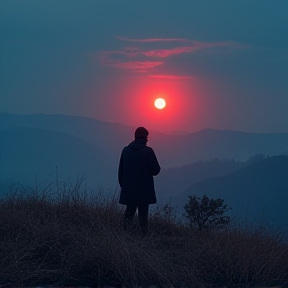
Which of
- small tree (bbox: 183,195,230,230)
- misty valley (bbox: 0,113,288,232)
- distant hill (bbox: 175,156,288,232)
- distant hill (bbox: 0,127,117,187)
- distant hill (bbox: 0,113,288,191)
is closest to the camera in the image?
small tree (bbox: 183,195,230,230)

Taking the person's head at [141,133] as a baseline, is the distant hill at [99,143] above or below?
below

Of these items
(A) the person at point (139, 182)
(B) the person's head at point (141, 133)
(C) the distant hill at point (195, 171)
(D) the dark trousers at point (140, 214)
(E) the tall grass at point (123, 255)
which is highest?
(B) the person's head at point (141, 133)

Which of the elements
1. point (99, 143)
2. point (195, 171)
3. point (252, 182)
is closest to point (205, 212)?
point (252, 182)

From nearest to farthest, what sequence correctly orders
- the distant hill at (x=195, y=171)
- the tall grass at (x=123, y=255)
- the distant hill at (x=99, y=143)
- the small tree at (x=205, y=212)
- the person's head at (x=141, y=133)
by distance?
the tall grass at (x=123, y=255), the person's head at (x=141, y=133), the small tree at (x=205, y=212), the distant hill at (x=195, y=171), the distant hill at (x=99, y=143)

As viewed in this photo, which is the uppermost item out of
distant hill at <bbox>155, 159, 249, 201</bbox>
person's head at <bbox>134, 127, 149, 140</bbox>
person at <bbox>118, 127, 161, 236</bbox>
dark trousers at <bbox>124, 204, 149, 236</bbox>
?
person's head at <bbox>134, 127, 149, 140</bbox>

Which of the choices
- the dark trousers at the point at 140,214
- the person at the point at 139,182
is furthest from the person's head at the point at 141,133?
the dark trousers at the point at 140,214

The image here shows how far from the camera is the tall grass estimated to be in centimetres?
802

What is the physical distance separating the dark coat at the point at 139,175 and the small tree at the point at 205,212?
1.68 metres

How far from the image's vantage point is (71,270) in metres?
8.28

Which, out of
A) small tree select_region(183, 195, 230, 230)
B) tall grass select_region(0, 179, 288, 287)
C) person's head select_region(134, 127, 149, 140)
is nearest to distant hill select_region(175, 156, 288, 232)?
small tree select_region(183, 195, 230, 230)

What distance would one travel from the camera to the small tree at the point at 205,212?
12091mm

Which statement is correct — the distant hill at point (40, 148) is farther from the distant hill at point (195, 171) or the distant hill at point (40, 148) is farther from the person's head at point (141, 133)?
the person's head at point (141, 133)

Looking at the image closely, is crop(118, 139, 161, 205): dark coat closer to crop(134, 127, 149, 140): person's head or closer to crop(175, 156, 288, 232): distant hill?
crop(134, 127, 149, 140): person's head

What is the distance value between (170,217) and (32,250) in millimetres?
3656
